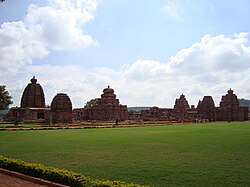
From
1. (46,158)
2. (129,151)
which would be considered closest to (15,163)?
(46,158)

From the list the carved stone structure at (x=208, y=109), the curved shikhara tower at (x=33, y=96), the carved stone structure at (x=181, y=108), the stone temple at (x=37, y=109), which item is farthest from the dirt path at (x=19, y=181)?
the carved stone structure at (x=208, y=109)

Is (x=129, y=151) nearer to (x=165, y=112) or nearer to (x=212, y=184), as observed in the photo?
(x=212, y=184)

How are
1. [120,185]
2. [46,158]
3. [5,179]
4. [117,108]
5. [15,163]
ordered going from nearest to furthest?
[120,185]
[5,179]
[15,163]
[46,158]
[117,108]

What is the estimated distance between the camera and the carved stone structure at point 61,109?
146ft

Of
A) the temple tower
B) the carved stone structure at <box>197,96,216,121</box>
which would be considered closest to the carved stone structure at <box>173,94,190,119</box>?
the carved stone structure at <box>197,96,216,121</box>

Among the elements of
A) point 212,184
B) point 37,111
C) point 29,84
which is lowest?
point 212,184

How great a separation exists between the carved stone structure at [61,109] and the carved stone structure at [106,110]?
461 inches

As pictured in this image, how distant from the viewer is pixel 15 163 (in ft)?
27.1

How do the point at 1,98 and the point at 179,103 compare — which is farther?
the point at 179,103

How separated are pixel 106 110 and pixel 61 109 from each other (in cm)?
1349

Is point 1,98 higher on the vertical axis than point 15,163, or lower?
higher

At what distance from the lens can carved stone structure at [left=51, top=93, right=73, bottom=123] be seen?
146 feet

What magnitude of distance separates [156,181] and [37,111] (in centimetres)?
4266

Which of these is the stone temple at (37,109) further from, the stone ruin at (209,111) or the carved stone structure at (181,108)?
the carved stone structure at (181,108)
